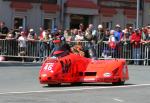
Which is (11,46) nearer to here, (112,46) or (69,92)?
(112,46)

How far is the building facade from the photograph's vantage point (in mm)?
35906

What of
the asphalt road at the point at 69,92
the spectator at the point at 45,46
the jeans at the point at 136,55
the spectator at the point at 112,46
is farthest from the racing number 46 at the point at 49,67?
the spectator at the point at 112,46

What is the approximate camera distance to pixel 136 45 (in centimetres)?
2888

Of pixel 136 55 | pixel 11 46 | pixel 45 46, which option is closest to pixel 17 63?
pixel 11 46

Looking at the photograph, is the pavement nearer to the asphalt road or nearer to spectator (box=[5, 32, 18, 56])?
spectator (box=[5, 32, 18, 56])

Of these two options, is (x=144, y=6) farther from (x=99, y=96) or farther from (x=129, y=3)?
(x=99, y=96)

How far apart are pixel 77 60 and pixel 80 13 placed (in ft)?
68.7

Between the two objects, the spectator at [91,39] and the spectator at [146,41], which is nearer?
the spectator at [146,41]

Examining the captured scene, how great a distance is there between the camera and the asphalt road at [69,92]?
45.9ft

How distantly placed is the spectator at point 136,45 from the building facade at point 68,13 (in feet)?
30.2

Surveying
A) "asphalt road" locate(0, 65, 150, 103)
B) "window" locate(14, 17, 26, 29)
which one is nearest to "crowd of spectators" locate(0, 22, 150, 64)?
"window" locate(14, 17, 26, 29)

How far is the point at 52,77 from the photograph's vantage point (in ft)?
58.0

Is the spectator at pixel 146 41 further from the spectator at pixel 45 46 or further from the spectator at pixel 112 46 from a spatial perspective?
the spectator at pixel 45 46

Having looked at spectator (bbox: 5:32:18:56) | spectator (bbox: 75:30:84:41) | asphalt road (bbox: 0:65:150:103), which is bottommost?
asphalt road (bbox: 0:65:150:103)
